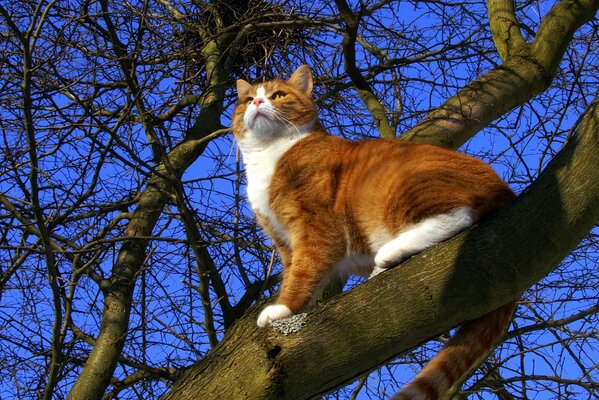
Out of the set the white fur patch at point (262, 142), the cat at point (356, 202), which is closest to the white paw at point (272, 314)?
the cat at point (356, 202)

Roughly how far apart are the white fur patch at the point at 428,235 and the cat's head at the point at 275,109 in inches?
44.2

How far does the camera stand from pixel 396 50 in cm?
489

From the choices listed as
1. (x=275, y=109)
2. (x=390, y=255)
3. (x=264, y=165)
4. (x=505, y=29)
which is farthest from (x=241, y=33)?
(x=390, y=255)

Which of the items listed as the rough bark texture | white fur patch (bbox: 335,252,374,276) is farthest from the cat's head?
the rough bark texture

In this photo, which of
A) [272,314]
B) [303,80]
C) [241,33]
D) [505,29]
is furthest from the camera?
[241,33]

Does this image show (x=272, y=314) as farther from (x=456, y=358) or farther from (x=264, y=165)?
(x=264, y=165)

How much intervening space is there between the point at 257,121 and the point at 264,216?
0.54 meters

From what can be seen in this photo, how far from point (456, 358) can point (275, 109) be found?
5.68 ft

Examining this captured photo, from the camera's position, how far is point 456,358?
264 centimetres

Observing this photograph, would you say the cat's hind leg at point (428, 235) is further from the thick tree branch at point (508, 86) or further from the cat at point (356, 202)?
the thick tree branch at point (508, 86)

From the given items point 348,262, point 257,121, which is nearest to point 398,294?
point 348,262

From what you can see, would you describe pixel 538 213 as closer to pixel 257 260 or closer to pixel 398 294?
pixel 398 294

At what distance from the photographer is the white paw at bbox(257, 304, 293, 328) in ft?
9.24

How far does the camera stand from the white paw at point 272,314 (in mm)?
2816
